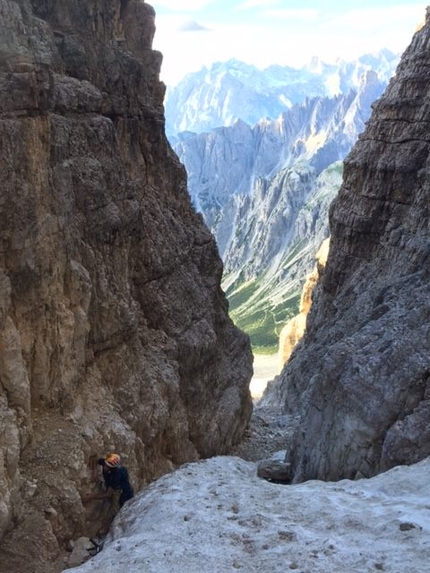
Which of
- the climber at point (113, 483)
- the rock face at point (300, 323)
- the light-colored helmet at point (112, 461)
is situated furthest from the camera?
the rock face at point (300, 323)

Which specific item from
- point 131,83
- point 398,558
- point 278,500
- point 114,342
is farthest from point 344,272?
point 398,558

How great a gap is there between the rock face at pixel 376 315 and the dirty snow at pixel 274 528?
3.25m

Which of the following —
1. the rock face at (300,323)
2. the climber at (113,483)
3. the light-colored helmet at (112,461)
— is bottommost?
the rock face at (300,323)

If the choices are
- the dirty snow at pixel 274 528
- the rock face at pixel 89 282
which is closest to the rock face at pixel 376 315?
the dirty snow at pixel 274 528

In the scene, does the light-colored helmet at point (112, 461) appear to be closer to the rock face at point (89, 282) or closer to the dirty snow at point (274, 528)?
the rock face at point (89, 282)

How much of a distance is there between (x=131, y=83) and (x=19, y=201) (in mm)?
14964

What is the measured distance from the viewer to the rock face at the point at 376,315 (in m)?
21.8

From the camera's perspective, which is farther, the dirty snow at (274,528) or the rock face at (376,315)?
the rock face at (376,315)

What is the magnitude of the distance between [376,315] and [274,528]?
53.9 ft

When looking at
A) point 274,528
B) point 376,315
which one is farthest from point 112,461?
point 376,315

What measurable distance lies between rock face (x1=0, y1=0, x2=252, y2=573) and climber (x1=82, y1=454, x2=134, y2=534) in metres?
0.52

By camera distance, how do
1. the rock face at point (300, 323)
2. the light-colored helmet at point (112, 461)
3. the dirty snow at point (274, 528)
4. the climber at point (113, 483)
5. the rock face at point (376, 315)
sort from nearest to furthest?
1. the dirty snow at point (274, 528)
2. the light-colored helmet at point (112, 461)
3. the climber at point (113, 483)
4. the rock face at point (376, 315)
5. the rock face at point (300, 323)

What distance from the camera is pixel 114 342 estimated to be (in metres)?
25.3

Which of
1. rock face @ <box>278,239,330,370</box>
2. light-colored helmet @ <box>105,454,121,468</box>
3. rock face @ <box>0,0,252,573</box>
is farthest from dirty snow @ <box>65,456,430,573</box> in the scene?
rock face @ <box>278,239,330,370</box>
